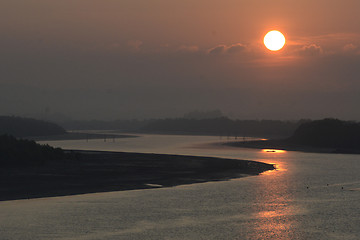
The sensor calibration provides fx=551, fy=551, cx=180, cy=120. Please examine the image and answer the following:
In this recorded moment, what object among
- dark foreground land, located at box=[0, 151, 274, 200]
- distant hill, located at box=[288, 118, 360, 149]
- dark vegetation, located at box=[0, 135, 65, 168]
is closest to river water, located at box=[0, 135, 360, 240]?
dark foreground land, located at box=[0, 151, 274, 200]

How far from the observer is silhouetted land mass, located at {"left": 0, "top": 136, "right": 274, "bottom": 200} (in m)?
48.8

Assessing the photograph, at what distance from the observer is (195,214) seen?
35.5 meters

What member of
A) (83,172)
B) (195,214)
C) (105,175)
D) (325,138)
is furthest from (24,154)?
(325,138)

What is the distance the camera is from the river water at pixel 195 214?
29820 mm

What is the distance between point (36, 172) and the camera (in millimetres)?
62906

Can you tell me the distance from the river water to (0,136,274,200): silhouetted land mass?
4433mm

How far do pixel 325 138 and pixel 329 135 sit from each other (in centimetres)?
142

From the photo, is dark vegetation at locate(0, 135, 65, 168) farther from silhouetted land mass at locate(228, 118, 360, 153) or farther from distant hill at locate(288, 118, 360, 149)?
distant hill at locate(288, 118, 360, 149)

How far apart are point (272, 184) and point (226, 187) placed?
17.8ft

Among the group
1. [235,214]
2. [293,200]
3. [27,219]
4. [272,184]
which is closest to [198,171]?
[272,184]

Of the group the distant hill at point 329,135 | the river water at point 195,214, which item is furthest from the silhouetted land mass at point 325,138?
the river water at point 195,214

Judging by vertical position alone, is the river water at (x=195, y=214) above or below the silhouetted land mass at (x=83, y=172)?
below

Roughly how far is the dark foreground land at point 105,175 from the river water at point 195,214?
404cm

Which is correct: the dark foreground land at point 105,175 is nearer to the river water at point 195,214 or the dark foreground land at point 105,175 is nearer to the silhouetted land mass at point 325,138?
the river water at point 195,214
